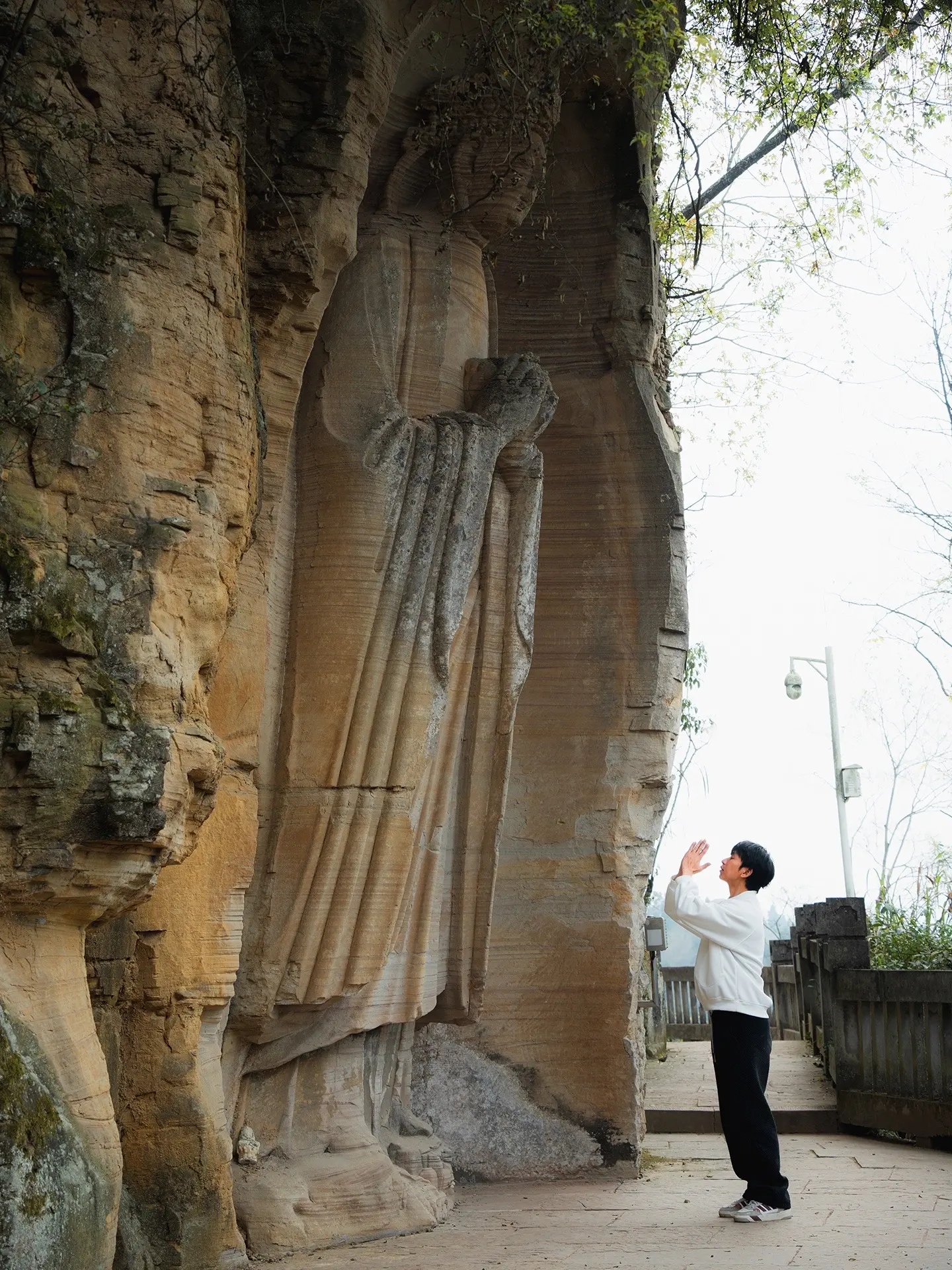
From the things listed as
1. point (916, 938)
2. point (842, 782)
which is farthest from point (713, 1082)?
point (842, 782)

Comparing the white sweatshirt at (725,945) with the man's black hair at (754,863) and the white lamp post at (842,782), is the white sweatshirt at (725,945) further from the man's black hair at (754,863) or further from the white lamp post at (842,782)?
the white lamp post at (842,782)

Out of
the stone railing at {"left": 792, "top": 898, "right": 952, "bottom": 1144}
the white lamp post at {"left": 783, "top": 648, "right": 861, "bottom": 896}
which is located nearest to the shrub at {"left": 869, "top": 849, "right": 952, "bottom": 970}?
the stone railing at {"left": 792, "top": 898, "right": 952, "bottom": 1144}

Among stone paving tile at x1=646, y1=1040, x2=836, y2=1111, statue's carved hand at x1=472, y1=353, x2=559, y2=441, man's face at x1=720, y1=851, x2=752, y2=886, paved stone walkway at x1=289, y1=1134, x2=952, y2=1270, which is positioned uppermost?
statue's carved hand at x1=472, y1=353, x2=559, y2=441

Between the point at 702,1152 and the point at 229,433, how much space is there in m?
5.18

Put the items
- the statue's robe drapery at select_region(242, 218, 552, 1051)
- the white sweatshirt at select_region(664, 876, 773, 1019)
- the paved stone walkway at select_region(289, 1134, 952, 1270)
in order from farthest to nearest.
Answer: the white sweatshirt at select_region(664, 876, 773, 1019) → the statue's robe drapery at select_region(242, 218, 552, 1051) → the paved stone walkway at select_region(289, 1134, 952, 1270)

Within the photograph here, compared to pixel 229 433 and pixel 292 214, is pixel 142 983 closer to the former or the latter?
pixel 229 433

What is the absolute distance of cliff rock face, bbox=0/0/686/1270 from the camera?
382cm

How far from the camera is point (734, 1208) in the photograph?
577 cm

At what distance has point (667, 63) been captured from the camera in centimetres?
710

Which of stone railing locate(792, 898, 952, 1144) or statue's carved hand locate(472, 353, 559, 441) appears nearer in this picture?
statue's carved hand locate(472, 353, 559, 441)

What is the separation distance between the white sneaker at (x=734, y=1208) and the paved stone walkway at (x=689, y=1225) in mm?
38

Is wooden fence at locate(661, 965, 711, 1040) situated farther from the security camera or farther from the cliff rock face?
the cliff rock face

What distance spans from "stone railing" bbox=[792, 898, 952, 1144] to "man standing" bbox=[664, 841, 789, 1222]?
2.03 metres

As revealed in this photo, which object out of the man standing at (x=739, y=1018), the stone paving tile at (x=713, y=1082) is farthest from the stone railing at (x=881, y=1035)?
the man standing at (x=739, y=1018)
